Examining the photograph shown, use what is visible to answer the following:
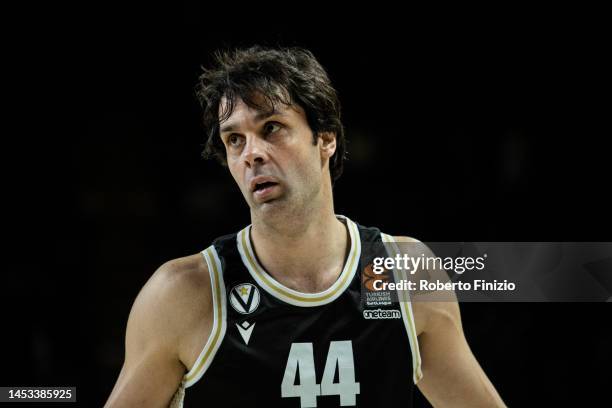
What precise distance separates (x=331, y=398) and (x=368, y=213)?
1.38 m

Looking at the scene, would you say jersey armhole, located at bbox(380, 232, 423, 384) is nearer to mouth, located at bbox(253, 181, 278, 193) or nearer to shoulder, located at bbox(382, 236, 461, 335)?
shoulder, located at bbox(382, 236, 461, 335)

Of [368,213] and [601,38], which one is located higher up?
[601,38]

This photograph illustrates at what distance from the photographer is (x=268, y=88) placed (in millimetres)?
2428

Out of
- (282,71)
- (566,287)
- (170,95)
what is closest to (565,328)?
(566,287)

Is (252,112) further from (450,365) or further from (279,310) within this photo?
(450,365)

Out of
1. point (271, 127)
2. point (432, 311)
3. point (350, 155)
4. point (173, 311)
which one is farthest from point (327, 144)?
point (350, 155)

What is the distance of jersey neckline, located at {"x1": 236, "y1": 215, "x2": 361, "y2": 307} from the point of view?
2418 mm

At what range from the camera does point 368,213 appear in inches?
141

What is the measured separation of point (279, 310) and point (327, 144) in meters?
0.64

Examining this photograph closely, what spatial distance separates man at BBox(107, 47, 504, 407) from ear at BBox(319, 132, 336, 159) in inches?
0.5

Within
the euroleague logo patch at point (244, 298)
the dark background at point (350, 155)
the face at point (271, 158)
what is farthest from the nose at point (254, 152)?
the dark background at point (350, 155)

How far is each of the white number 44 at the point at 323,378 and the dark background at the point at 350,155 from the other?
4.01 ft

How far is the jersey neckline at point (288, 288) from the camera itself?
7.93 feet

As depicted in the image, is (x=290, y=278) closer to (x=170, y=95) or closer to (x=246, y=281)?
(x=246, y=281)
